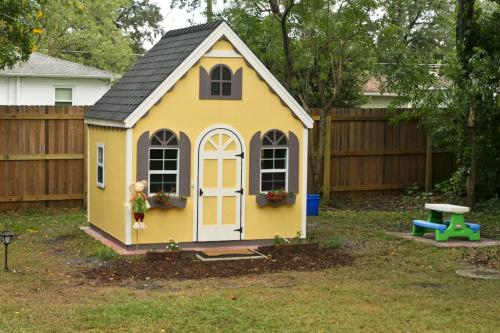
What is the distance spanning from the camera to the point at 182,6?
24.5 m

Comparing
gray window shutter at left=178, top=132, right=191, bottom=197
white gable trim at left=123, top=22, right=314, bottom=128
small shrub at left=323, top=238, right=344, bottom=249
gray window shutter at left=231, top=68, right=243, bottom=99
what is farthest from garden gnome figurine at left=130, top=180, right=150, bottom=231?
small shrub at left=323, top=238, right=344, bottom=249

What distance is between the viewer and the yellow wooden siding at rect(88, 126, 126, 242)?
47.4ft

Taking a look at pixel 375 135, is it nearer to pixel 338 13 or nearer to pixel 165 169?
pixel 338 13

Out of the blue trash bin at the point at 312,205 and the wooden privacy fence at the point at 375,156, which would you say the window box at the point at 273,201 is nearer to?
the blue trash bin at the point at 312,205

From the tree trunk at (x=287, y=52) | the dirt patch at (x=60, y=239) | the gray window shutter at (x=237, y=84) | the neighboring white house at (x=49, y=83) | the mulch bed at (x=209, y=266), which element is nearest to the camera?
the mulch bed at (x=209, y=266)

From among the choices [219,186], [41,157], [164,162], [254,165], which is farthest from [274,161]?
[41,157]

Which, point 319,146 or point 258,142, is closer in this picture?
point 258,142

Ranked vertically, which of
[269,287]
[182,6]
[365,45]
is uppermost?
[182,6]

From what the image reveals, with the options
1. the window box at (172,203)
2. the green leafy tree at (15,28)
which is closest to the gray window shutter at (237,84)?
the window box at (172,203)

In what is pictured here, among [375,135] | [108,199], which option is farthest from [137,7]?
[108,199]

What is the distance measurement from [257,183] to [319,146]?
19.2ft

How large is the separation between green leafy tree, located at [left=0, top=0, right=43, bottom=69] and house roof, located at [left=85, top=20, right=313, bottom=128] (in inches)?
78.2

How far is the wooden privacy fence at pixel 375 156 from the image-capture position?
21.1 metres

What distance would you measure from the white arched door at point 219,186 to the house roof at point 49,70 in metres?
14.8
